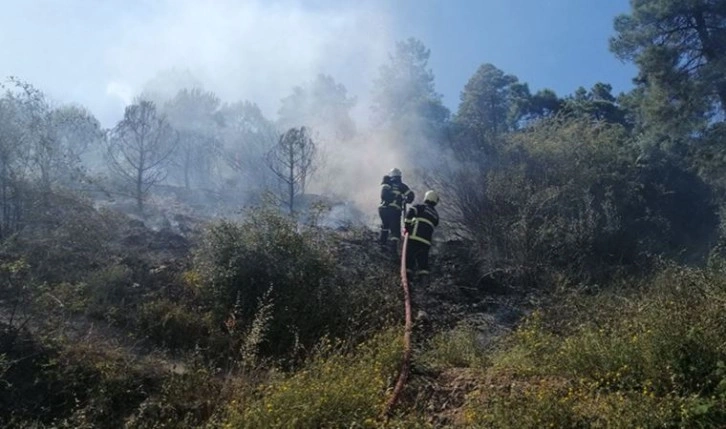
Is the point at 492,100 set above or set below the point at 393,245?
above

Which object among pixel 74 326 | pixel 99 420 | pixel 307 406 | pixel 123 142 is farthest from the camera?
pixel 123 142

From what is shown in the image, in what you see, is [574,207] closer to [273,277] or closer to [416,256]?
[416,256]

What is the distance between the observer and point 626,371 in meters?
4.62

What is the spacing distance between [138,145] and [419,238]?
10.9m

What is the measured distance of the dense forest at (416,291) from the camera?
457cm

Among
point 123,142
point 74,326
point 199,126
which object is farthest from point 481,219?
point 199,126

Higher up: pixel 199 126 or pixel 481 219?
pixel 199 126

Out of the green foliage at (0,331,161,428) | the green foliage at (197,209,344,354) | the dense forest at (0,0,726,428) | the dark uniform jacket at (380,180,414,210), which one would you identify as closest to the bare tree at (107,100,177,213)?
the dense forest at (0,0,726,428)

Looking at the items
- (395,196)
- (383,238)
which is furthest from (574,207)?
A: (383,238)

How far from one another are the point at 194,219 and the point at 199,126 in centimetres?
1594

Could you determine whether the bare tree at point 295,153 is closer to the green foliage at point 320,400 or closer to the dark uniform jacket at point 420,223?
the dark uniform jacket at point 420,223

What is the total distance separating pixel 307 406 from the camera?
14.0 feet

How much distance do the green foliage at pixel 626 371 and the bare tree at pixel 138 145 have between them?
13929mm

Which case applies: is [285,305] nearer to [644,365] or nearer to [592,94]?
[644,365]
